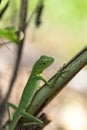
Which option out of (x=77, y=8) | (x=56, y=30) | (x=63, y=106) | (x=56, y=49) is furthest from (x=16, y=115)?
(x=56, y=30)

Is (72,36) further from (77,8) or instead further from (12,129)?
(12,129)

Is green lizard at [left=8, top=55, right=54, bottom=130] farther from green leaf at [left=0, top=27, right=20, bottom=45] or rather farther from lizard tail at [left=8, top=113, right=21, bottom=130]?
green leaf at [left=0, top=27, right=20, bottom=45]

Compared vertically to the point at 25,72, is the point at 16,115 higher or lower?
higher

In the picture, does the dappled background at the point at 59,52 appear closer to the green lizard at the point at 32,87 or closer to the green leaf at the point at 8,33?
the green lizard at the point at 32,87

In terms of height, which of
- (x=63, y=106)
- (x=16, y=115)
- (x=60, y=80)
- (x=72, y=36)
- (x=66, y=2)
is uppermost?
(x=60, y=80)

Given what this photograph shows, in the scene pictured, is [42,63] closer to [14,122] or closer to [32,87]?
[32,87]

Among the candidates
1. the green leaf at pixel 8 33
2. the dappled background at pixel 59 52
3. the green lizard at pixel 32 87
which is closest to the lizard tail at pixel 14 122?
the green lizard at pixel 32 87

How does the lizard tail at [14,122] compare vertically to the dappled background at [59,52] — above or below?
above

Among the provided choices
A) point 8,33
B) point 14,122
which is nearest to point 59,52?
point 14,122

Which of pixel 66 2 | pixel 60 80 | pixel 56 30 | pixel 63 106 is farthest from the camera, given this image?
pixel 56 30
